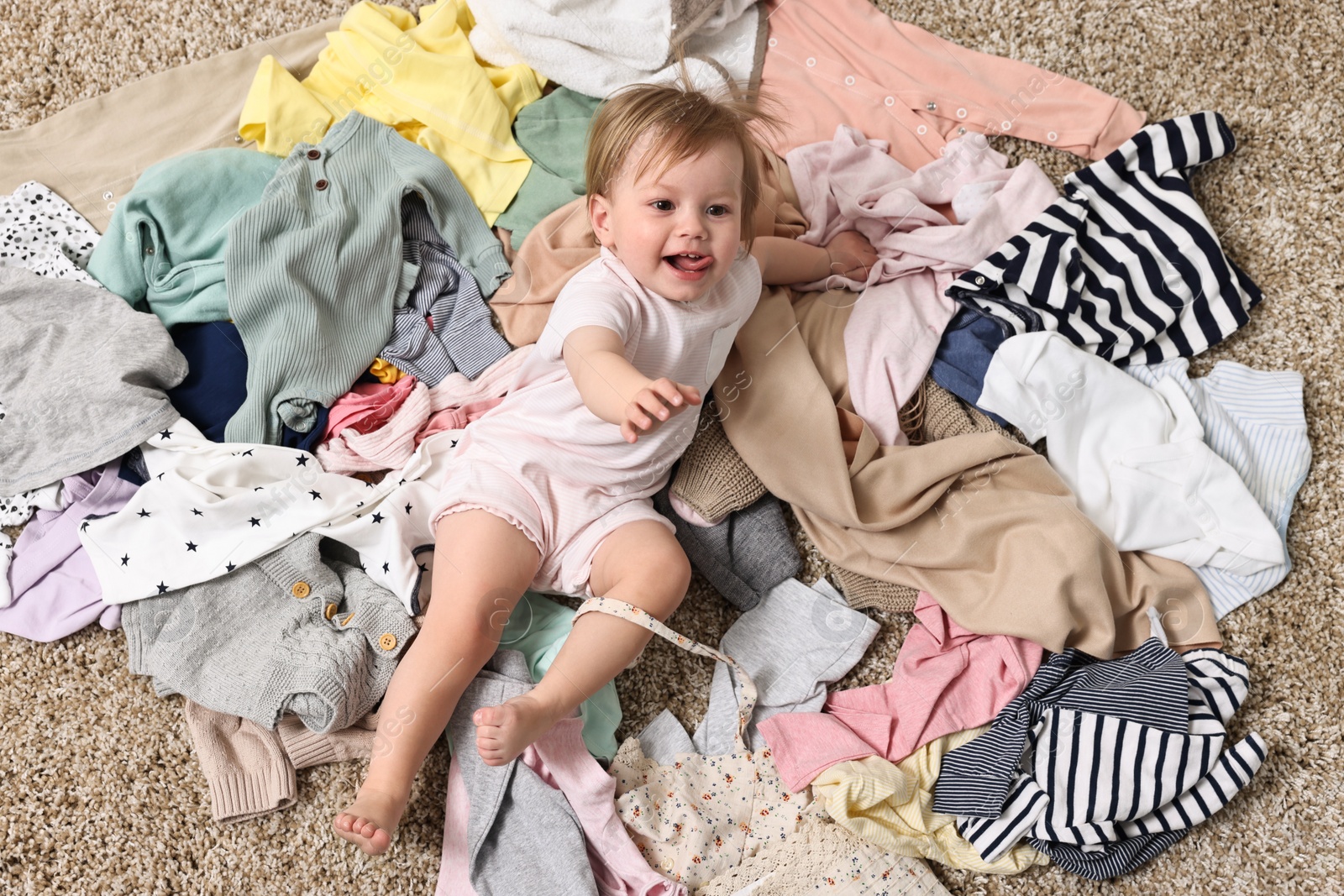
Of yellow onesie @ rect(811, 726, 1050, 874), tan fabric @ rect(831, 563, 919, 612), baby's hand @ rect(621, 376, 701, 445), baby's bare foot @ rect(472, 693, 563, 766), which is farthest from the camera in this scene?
tan fabric @ rect(831, 563, 919, 612)

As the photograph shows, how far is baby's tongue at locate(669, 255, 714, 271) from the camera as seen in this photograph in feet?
3.01

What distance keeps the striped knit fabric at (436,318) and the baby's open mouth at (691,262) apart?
0.97 ft

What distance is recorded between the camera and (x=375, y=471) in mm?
1135

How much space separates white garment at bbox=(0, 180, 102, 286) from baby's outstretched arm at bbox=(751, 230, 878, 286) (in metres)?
0.77

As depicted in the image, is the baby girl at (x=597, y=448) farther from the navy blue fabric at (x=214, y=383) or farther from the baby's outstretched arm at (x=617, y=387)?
the navy blue fabric at (x=214, y=383)

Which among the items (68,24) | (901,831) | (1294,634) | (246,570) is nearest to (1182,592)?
(1294,634)

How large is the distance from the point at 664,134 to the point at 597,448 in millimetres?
320

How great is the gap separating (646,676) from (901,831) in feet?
1.04

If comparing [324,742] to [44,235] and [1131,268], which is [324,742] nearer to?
[44,235]

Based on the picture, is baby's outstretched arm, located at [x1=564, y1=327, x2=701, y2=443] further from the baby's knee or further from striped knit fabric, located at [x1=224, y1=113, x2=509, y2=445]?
striped knit fabric, located at [x1=224, y1=113, x2=509, y2=445]

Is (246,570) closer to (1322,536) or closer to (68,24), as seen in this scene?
(68,24)

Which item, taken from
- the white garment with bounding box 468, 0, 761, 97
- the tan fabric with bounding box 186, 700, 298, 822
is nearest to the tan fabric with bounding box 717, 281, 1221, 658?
the white garment with bounding box 468, 0, 761, 97

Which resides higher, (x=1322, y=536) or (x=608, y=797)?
(x=1322, y=536)

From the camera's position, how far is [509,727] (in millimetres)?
890
